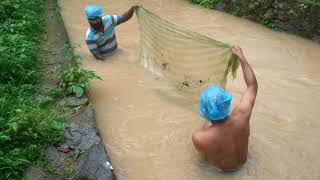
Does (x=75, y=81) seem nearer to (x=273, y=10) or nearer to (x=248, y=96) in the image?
(x=248, y=96)

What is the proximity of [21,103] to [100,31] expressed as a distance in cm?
241

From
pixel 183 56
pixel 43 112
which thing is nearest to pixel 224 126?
pixel 183 56

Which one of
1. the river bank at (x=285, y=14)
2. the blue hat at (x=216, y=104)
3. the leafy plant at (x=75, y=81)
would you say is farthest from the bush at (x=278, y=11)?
the blue hat at (x=216, y=104)

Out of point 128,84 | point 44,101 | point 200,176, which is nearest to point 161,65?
point 128,84

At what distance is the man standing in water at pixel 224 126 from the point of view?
159 inches

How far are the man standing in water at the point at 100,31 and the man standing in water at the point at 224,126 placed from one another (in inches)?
127

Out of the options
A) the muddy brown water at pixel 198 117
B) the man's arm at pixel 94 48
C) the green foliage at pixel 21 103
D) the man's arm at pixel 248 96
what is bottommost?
the muddy brown water at pixel 198 117

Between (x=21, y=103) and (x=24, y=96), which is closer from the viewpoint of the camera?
(x=21, y=103)

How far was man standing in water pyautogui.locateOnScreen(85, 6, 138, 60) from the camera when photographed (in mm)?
6980

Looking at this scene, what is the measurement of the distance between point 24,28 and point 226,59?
4.35m

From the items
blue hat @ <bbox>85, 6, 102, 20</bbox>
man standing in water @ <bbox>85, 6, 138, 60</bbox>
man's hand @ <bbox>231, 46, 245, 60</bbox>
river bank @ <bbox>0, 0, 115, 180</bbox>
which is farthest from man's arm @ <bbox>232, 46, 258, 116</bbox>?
blue hat @ <bbox>85, 6, 102, 20</bbox>

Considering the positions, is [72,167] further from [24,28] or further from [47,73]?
[24,28]

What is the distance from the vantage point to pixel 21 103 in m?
5.19

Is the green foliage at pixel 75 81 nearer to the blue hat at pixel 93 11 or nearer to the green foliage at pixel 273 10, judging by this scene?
the blue hat at pixel 93 11
